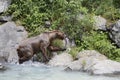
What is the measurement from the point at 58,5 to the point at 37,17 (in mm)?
1131

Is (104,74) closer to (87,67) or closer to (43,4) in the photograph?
(87,67)

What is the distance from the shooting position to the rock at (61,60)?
1290cm

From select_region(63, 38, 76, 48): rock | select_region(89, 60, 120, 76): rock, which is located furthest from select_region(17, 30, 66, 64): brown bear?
select_region(89, 60, 120, 76): rock

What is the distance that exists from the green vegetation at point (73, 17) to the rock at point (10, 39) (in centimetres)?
45

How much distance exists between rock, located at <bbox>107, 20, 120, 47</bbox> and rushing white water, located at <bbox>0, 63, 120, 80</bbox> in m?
3.03

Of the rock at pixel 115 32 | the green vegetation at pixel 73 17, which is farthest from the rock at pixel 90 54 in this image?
the rock at pixel 115 32

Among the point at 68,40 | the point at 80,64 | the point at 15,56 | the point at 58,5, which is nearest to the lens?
the point at 80,64

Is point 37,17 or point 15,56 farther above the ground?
point 37,17

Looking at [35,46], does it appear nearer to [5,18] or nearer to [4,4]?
[5,18]

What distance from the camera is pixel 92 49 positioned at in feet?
45.8

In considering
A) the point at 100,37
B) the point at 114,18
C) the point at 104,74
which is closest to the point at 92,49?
the point at 100,37

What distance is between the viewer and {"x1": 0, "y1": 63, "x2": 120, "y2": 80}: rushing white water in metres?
10.5

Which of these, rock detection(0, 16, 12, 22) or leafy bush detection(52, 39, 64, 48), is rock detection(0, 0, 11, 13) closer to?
rock detection(0, 16, 12, 22)

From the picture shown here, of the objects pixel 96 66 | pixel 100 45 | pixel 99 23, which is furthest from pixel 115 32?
pixel 96 66
